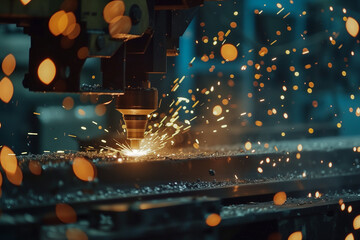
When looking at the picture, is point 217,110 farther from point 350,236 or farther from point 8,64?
point 350,236

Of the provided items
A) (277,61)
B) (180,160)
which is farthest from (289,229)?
(277,61)

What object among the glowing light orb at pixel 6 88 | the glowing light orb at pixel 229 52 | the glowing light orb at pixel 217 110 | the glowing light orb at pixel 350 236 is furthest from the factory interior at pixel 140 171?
the glowing light orb at pixel 229 52

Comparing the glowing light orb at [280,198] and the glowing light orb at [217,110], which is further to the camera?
the glowing light orb at [217,110]

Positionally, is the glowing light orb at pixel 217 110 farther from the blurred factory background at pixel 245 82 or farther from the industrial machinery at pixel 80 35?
the industrial machinery at pixel 80 35

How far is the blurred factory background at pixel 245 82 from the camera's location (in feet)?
13.2

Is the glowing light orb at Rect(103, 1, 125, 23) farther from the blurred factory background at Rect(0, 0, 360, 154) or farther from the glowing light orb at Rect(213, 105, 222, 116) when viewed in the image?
the glowing light orb at Rect(213, 105, 222, 116)

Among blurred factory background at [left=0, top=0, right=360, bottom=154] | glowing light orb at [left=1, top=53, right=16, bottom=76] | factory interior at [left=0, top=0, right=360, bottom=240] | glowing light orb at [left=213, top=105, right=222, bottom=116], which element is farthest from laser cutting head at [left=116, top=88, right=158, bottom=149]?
glowing light orb at [left=213, top=105, right=222, bottom=116]

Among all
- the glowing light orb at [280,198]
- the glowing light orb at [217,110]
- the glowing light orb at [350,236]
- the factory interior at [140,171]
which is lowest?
the glowing light orb at [350,236]

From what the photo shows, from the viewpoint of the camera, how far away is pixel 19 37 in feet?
12.7

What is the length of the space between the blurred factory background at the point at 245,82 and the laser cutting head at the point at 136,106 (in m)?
1.93

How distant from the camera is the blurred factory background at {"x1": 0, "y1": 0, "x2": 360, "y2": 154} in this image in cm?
402

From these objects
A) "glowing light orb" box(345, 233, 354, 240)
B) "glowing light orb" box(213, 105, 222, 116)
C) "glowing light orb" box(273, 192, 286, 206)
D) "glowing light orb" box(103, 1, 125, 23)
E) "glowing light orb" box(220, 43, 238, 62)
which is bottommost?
"glowing light orb" box(345, 233, 354, 240)

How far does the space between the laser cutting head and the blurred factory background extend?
1934 mm

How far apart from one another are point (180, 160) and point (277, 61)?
416 centimetres
